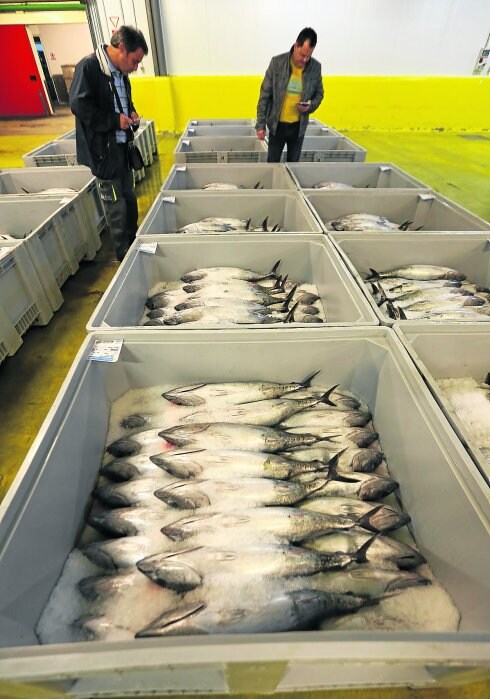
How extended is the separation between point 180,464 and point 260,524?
370 millimetres

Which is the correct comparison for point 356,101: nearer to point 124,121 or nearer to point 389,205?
point 389,205

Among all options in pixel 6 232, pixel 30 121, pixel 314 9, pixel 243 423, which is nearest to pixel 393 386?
pixel 243 423

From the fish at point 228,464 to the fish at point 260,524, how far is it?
151 mm

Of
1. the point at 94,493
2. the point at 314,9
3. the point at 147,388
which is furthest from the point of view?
Answer: the point at 314,9

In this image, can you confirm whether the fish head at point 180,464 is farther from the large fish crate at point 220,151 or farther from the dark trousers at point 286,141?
the dark trousers at point 286,141

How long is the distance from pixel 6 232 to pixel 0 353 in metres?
1.68

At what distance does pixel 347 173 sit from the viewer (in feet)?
13.0

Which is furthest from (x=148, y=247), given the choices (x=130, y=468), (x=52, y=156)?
(x=52, y=156)

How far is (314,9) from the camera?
770cm

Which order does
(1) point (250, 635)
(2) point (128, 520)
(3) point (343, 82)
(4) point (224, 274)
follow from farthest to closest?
(3) point (343, 82) < (4) point (224, 274) < (2) point (128, 520) < (1) point (250, 635)

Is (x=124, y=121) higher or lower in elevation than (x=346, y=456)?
higher

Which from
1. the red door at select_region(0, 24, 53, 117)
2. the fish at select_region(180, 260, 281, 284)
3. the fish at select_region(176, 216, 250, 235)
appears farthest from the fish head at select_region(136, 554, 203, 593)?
the red door at select_region(0, 24, 53, 117)

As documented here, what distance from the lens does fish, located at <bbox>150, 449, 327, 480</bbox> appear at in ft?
4.36

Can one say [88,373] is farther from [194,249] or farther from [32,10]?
[32,10]
